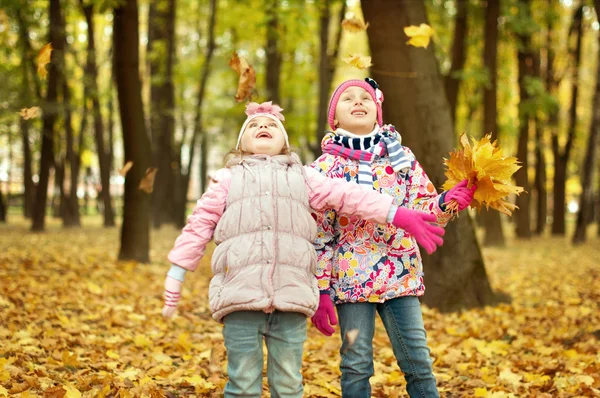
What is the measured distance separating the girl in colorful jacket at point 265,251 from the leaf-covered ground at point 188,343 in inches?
48.3

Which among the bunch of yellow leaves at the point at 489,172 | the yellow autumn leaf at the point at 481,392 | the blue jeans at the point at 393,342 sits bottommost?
the yellow autumn leaf at the point at 481,392

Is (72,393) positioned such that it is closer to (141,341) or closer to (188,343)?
(141,341)

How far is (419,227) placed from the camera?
3271mm

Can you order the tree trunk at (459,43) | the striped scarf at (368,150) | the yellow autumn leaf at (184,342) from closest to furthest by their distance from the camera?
the striped scarf at (368,150)
the yellow autumn leaf at (184,342)
the tree trunk at (459,43)

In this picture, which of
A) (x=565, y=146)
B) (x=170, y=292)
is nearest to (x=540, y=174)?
(x=565, y=146)

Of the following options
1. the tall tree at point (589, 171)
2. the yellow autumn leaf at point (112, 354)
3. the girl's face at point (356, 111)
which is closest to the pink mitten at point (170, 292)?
the girl's face at point (356, 111)

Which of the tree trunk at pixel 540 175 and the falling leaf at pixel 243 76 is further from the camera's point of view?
the tree trunk at pixel 540 175

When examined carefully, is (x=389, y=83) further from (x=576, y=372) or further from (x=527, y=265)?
(x=527, y=265)

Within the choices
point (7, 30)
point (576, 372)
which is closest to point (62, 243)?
point (7, 30)

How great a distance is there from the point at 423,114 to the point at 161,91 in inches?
620

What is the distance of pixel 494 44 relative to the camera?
15.2 m

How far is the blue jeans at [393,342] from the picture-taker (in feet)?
11.5

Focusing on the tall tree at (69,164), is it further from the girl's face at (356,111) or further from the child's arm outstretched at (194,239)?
the child's arm outstretched at (194,239)

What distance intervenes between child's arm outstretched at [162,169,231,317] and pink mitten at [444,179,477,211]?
1115 mm
